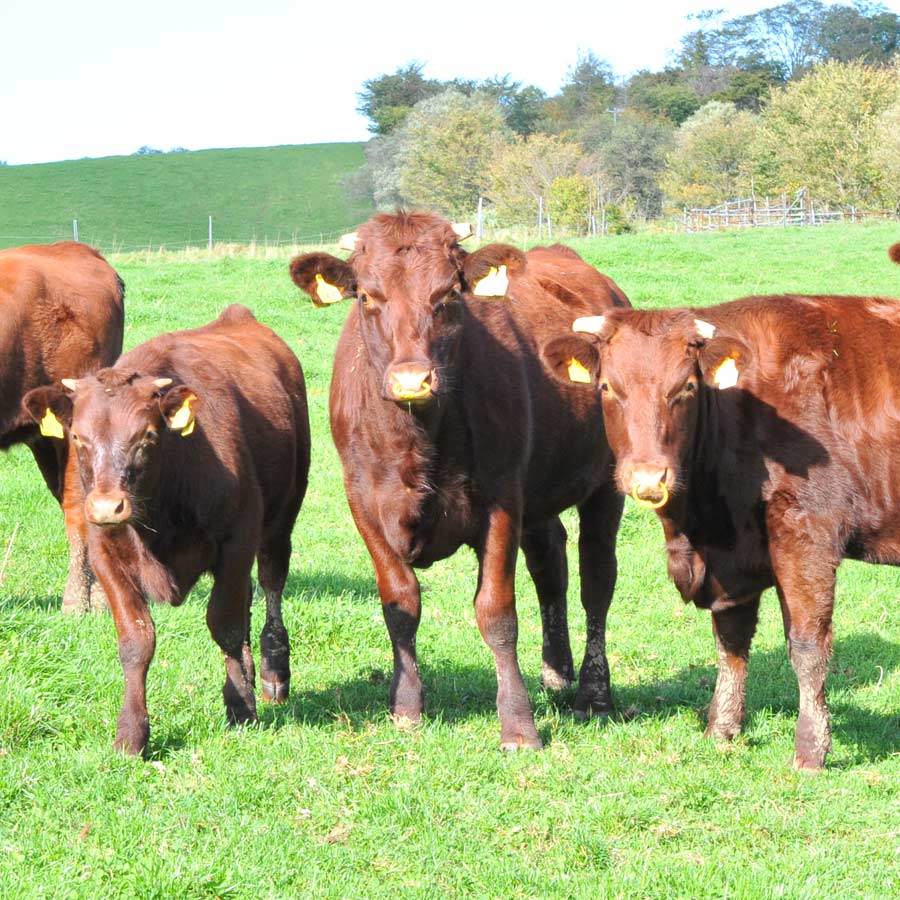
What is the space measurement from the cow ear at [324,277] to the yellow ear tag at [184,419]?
85 cm

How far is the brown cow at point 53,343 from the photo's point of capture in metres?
9.21

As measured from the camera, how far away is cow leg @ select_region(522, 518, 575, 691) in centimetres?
798

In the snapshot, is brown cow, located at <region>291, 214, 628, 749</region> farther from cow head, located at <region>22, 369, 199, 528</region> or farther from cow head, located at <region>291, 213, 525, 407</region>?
cow head, located at <region>22, 369, 199, 528</region>

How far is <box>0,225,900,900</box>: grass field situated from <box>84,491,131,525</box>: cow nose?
41.5 inches

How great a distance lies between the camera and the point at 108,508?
5.71 metres

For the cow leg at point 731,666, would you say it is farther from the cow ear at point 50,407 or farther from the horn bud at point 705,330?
the cow ear at point 50,407

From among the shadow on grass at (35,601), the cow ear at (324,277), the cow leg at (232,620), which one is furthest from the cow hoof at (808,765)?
the shadow on grass at (35,601)

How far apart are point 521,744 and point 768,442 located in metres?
1.95

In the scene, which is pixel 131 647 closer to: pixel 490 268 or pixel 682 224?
pixel 490 268

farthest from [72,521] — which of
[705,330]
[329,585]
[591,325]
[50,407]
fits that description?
[705,330]

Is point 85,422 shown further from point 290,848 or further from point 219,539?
point 290,848

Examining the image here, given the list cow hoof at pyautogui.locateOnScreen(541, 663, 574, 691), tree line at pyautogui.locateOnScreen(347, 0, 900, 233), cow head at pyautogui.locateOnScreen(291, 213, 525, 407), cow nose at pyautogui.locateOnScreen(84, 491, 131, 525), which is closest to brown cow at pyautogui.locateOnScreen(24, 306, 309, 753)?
cow nose at pyautogui.locateOnScreen(84, 491, 131, 525)

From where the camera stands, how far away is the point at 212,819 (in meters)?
5.06

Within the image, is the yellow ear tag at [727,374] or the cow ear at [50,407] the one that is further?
the cow ear at [50,407]
